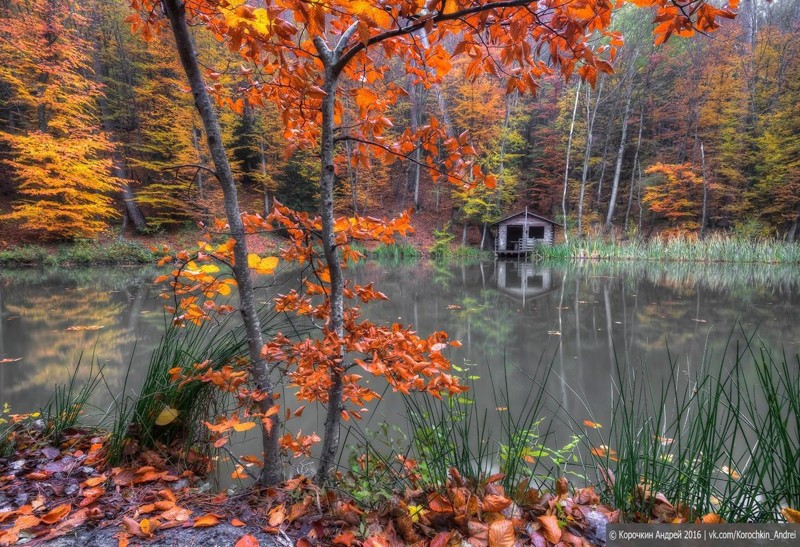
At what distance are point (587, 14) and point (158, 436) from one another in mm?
2076

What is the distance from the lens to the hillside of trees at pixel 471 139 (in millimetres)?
12258

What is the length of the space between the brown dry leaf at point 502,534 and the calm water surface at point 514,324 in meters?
0.45

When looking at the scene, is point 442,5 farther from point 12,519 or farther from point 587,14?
point 12,519

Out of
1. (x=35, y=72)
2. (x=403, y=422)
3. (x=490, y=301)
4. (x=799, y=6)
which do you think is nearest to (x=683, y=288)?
(x=490, y=301)

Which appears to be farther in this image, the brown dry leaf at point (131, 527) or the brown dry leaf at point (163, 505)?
the brown dry leaf at point (163, 505)

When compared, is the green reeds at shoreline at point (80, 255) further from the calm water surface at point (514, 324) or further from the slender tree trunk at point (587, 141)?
the slender tree trunk at point (587, 141)

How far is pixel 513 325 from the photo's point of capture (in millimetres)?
5020

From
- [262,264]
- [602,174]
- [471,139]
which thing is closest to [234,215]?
[262,264]

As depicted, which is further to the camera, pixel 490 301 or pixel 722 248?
pixel 722 248

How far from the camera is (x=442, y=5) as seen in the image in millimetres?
970

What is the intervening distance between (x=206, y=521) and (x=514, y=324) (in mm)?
4467

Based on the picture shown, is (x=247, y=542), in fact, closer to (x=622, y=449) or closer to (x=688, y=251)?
(x=622, y=449)

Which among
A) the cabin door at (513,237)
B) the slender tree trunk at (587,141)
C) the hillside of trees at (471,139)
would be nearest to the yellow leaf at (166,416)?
the hillside of trees at (471,139)

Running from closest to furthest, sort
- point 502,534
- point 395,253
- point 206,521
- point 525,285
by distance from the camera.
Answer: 1. point 502,534
2. point 206,521
3. point 525,285
4. point 395,253
